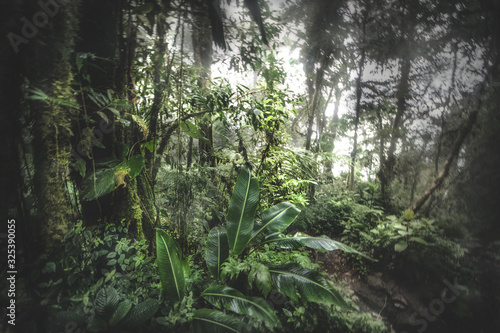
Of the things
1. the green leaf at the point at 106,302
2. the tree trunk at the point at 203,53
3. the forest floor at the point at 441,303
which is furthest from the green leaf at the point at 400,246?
the green leaf at the point at 106,302

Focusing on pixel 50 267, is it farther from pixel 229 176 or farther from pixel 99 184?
pixel 229 176

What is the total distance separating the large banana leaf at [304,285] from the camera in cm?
158

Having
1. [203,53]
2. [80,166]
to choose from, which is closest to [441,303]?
[80,166]

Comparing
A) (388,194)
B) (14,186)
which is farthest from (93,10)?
(388,194)

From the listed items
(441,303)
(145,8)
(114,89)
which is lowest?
(441,303)

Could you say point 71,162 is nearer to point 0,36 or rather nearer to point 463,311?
point 0,36

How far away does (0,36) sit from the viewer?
1075 mm

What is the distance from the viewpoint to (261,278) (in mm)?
1571

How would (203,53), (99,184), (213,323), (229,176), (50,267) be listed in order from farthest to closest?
1. (203,53)
2. (229,176)
3. (99,184)
4. (213,323)
5. (50,267)

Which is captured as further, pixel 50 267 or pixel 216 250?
pixel 216 250

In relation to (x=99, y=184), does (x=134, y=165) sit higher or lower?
higher

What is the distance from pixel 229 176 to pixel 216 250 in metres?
1.04

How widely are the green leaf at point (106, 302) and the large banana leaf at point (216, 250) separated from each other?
31.2 inches

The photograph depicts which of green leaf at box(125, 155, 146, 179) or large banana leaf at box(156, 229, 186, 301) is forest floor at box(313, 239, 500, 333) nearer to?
large banana leaf at box(156, 229, 186, 301)
